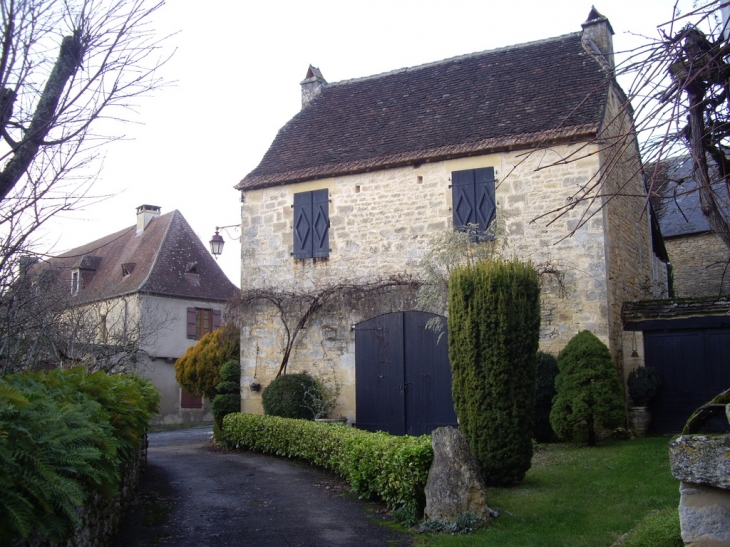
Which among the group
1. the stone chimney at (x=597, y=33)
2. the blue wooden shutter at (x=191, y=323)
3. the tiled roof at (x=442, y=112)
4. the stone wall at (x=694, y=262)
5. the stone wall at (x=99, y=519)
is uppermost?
the stone chimney at (x=597, y=33)

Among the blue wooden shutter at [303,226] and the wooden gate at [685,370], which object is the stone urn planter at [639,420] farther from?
the blue wooden shutter at [303,226]

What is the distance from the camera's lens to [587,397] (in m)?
10.4

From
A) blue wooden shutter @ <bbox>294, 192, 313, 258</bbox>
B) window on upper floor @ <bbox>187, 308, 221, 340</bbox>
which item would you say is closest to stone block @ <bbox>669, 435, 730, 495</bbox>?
blue wooden shutter @ <bbox>294, 192, 313, 258</bbox>

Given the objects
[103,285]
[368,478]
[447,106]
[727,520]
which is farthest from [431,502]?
[103,285]

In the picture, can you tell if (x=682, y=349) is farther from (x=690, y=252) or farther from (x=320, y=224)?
(x=690, y=252)

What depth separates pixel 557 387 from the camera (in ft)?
35.7

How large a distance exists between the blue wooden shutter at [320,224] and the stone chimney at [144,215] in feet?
52.9

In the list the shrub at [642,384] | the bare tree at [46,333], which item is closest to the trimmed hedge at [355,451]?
the bare tree at [46,333]

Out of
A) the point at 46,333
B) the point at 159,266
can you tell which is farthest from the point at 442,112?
the point at 159,266

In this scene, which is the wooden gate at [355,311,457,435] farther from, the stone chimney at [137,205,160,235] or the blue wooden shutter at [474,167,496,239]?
the stone chimney at [137,205,160,235]

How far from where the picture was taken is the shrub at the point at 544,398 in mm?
11164

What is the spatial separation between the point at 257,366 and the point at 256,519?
7.37 m

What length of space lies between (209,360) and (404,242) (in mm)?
5705

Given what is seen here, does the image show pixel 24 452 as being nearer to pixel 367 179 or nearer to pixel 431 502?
pixel 431 502
